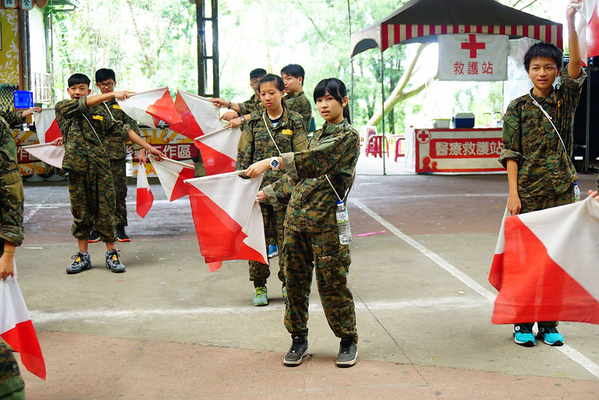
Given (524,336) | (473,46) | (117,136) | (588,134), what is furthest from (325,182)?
(588,134)

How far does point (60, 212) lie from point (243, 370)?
22.7 feet

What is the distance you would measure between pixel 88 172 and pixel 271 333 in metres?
2.67

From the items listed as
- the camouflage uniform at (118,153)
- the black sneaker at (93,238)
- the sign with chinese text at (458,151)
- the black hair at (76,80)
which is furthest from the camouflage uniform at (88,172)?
the sign with chinese text at (458,151)

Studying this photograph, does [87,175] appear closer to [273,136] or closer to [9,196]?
[273,136]

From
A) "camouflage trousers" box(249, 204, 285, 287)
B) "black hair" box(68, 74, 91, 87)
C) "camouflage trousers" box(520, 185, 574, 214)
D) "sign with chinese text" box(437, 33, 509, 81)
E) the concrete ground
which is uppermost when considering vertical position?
"sign with chinese text" box(437, 33, 509, 81)

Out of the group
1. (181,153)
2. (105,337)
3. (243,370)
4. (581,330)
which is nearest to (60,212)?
(181,153)

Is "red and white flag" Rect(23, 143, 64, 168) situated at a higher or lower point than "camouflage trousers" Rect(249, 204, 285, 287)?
higher

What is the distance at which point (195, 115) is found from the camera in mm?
7074

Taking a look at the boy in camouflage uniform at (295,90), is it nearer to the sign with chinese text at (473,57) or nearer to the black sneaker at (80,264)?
the black sneaker at (80,264)

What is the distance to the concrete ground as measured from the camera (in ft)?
11.1

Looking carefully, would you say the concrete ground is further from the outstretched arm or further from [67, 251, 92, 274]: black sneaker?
the outstretched arm

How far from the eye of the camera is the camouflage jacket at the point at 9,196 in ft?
9.65

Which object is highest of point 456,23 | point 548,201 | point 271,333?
point 456,23

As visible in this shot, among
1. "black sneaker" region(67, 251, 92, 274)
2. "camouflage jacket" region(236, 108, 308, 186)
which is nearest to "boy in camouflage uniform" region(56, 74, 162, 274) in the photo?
"black sneaker" region(67, 251, 92, 274)
